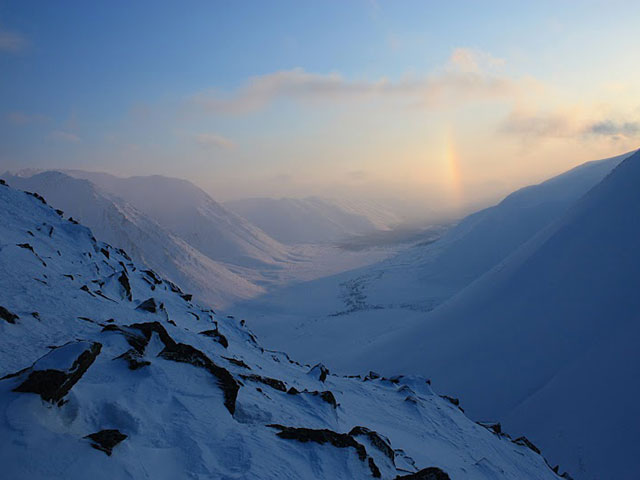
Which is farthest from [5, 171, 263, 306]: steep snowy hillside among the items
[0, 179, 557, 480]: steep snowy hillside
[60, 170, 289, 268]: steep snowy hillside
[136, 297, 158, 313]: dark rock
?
[0, 179, 557, 480]: steep snowy hillside

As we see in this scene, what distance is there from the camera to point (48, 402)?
171 inches

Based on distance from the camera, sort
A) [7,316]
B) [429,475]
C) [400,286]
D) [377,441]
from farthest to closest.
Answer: [400,286] < [377,441] < [7,316] < [429,475]

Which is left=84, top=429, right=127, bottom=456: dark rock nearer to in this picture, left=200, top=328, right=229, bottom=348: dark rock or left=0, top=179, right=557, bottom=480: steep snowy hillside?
left=0, top=179, right=557, bottom=480: steep snowy hillside

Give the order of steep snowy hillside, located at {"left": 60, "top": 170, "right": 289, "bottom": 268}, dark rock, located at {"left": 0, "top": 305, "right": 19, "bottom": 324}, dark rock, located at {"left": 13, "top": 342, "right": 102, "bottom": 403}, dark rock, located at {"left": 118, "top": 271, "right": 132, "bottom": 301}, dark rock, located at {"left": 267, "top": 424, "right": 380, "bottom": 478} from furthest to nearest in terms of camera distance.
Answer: steep snowy hillside, located at {"left": 60, "top": 170, "right": 289, "bottom": 268}, dark rock, located at {"left": 118, "top": 271, "right": 132, "bottom": 301}, dark rock, located at {"left": 0, "top": 305, "right": 19, "bottom": 324}, dark rock, located at {"left": 267, "top": 424, "right": 380, "bottom": 478}, dark rock, located at {"left": 13, "top": 342, "right": 102, "bottom": 403}

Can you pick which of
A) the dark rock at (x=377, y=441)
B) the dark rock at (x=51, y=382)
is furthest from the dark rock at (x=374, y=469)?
the dark rock at (x=51, y=382)

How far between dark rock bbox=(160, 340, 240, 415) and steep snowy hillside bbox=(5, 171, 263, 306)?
179 ft

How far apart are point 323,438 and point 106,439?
3214 mm

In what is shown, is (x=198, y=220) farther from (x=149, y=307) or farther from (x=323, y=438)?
(x=323, y=438)

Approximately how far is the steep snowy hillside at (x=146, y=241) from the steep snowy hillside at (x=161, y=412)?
5143 centimetres

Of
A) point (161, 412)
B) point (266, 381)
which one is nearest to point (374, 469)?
point (161, 412)

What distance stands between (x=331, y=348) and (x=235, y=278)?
42.9m

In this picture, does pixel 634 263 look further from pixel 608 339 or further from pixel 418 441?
pixel 418 441

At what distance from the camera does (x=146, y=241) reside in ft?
236

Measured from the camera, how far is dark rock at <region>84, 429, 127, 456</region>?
4227 mm
